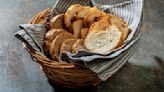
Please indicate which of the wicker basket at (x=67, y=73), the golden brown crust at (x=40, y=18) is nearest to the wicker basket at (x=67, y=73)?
the wicker basket at (x=67, y=73)

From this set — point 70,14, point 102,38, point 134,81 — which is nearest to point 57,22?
point 70,14

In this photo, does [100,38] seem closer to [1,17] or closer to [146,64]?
[146,64]

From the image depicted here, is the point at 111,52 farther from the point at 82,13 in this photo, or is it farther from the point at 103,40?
the point at 82,13

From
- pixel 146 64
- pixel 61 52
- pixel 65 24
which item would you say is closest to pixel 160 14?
pixel 146 64

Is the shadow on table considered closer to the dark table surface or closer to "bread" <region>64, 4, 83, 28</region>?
the dark table surface

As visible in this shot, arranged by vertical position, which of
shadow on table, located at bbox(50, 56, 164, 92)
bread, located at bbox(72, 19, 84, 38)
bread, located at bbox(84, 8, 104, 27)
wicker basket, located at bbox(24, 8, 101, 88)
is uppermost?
bread, located at bbox(84, 8, 104, 27)

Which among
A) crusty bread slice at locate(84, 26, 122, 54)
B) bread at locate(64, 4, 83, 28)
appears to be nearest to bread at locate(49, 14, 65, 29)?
bread at locate(64, 4, 83, 28)

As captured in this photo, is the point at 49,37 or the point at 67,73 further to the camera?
the point at 49,37

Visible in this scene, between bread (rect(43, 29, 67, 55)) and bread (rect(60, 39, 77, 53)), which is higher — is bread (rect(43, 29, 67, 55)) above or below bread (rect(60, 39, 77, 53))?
above
